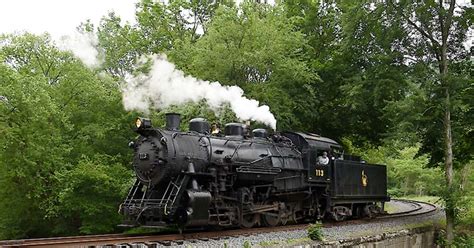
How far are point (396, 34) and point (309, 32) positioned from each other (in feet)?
29.9

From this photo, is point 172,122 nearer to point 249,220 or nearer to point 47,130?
point 249,220

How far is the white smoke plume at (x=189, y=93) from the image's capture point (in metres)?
17.1

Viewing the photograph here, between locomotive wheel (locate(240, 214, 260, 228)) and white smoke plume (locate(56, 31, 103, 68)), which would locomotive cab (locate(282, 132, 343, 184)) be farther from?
white smoke plume (locate(56, 31, 103, 68))

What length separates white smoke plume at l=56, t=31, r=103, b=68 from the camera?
22.7 metres

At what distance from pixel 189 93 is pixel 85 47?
10874 mm

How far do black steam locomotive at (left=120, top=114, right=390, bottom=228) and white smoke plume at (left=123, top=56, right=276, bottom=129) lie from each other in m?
1.66

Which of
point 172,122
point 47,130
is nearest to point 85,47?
point 47,130

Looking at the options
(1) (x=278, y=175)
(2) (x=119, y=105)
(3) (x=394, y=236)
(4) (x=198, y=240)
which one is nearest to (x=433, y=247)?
(3) (x=394, y=236)

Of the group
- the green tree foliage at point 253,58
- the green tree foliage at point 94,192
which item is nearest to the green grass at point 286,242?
the green tree foliage at point 94,192

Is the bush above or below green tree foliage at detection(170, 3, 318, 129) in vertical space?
below

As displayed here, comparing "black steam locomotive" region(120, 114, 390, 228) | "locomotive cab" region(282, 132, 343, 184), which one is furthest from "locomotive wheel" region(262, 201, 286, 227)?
"locomotive cab" region(282, 132, 343, 184)

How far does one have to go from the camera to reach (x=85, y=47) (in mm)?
25641

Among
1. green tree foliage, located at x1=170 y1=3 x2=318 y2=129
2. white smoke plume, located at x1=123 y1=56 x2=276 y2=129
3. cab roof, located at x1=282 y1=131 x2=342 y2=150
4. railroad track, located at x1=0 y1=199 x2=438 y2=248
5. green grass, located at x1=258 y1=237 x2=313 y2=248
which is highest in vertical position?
green tree foliage, located at x1=170 y1=3 x2=318 y2=129

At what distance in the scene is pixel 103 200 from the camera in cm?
1975
